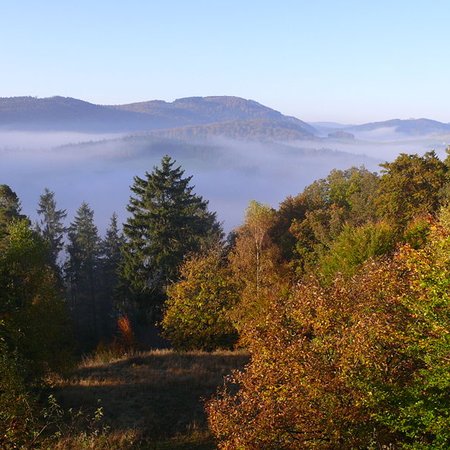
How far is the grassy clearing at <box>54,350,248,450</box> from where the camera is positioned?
19953 millimetres

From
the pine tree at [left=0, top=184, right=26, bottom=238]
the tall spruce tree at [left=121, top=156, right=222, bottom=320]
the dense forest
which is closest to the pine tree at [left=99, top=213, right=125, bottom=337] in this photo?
the dense forest

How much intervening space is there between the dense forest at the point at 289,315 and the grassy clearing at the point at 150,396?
51.7 inches

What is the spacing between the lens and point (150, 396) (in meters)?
25.3

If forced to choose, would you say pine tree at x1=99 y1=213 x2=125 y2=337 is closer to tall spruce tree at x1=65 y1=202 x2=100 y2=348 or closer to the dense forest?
tall spruce tree at x1=65 y1=202 x2=100 y2=348

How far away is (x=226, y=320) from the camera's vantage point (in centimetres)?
3553

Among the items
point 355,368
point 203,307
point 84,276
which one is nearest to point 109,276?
point 84,276

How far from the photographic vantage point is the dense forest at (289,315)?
12.0m

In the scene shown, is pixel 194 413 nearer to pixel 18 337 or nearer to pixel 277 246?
pixel 18 337

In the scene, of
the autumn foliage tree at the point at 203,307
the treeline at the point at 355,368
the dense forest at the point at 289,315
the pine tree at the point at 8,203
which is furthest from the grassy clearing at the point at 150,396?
the pine tree at the point at 8,203

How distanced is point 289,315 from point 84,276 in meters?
63.6

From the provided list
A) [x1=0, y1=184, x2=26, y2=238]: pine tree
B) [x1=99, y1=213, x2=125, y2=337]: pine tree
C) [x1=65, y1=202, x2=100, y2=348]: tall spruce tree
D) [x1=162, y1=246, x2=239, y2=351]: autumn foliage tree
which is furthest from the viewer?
[x1=99, y1=213, x2=125, y2=337]: pine tree

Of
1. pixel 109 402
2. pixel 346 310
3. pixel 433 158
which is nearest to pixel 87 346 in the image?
pixel 109 402

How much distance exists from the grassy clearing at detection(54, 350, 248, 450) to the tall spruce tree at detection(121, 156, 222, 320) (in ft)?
51.9

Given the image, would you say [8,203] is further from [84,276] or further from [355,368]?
[355,368]
